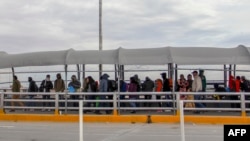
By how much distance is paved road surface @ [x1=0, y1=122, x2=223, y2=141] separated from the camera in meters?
11.4

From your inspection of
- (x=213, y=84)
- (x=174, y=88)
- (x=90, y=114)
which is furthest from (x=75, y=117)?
(x=213, y=84)

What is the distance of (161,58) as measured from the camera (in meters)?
16.9

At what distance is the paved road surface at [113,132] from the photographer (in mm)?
11352

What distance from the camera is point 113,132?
12.7m

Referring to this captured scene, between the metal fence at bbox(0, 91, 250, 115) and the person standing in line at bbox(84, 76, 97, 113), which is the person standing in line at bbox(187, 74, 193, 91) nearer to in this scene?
the metal fence at bbox(0, 91, 250, 115)

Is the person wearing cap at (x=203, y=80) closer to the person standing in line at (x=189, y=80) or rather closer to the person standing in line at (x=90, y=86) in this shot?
the person standing in line at (x=189, y=80)

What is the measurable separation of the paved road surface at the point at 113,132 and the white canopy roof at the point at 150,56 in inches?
120

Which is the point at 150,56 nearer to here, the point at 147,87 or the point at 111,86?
the point at 147,87

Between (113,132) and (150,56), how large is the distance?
5142 millimetres

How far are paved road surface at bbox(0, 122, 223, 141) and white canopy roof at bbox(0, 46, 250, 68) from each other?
3.05 meters

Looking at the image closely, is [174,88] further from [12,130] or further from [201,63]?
[12,130]

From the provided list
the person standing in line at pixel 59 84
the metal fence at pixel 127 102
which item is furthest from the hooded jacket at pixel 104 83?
the person standing in line at pixel 59 84

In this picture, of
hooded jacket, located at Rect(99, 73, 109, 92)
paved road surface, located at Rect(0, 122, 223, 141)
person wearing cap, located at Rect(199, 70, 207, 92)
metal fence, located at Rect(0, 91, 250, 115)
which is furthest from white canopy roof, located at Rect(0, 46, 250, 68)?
paved road surface, located at Rect(0, 122, 223, 141)

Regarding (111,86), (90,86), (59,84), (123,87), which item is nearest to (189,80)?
(123,87)
